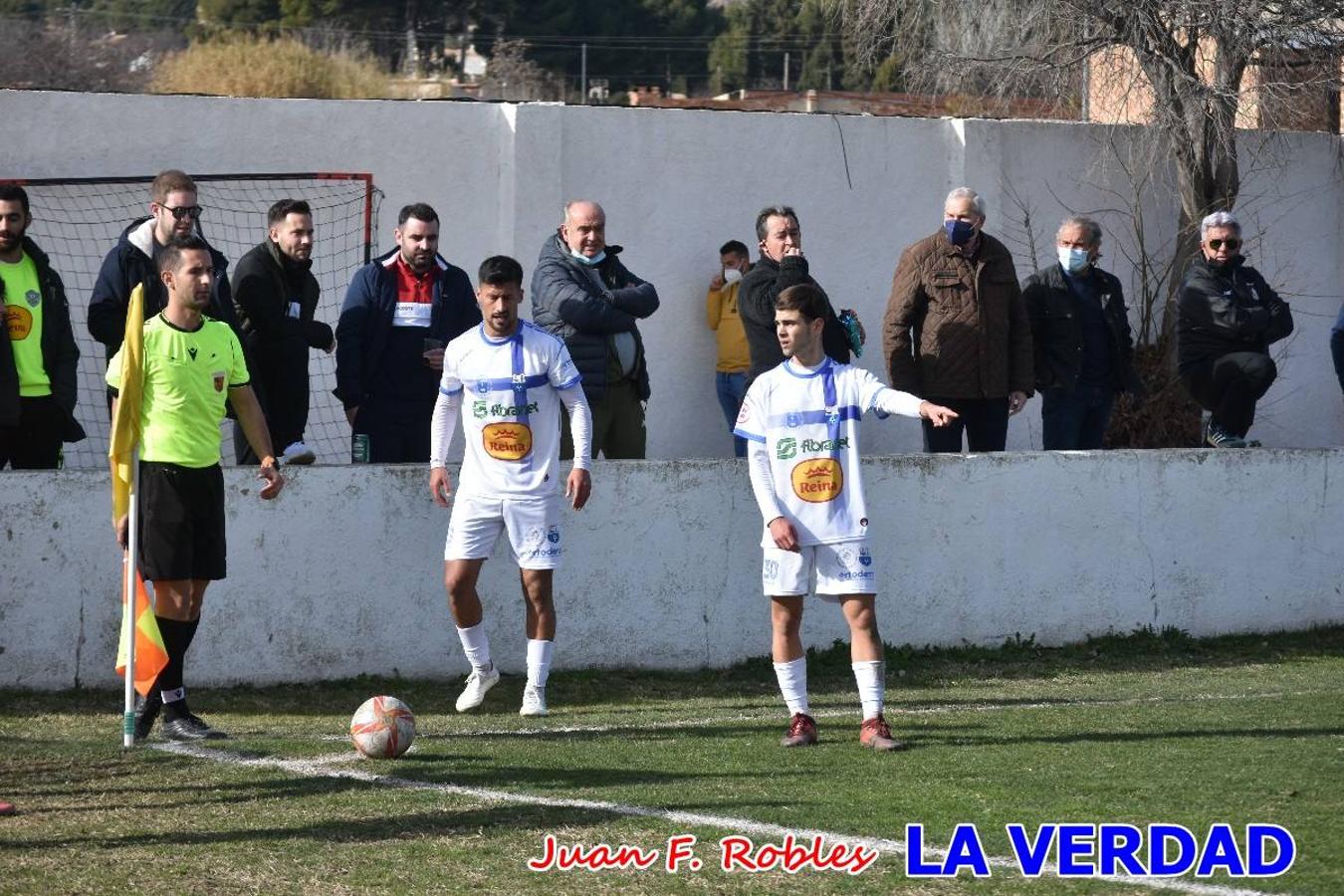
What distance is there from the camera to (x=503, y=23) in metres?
46.2

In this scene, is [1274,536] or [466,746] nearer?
[466,746]

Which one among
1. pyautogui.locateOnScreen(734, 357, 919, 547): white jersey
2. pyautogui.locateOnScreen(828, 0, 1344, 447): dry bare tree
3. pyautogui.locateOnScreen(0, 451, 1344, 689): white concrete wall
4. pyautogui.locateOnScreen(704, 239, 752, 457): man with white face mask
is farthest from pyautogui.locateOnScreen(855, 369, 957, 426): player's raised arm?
pyautogui.locateOnScreen(828, 0, 1344, 447): dry bare tree

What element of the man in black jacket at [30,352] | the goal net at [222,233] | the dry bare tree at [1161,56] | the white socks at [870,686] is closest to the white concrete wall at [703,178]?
the goal net at [222,233]

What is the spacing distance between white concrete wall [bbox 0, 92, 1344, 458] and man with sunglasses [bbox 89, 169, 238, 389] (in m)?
4.48

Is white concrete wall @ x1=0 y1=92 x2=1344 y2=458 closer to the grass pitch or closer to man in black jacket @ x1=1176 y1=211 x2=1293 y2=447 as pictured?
man in black jacket @ x1=1176 y1=211 x2=1293 y2=447

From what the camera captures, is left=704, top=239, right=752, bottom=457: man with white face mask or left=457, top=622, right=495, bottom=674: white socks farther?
left=704, top=239, right=752, bottom=457: man with white face mask

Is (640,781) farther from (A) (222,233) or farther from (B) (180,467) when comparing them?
(A) (222,233)

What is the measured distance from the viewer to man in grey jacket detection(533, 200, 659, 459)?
10062 millimetres

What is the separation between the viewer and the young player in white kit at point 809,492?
7969 mm

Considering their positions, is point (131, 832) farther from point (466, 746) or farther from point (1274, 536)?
point (1274, 536)

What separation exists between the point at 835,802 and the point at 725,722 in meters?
2.08

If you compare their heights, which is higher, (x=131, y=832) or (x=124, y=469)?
(x=124, y=469)

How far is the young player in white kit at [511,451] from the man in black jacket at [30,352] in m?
2.02

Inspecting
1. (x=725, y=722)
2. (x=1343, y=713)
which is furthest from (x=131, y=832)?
(x=1343, y=713)
